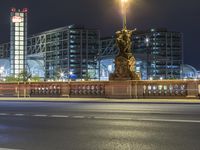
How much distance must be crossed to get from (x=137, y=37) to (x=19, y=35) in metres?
49.2

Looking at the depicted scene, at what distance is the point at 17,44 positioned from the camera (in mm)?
166000

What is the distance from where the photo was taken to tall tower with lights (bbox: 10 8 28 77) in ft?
544

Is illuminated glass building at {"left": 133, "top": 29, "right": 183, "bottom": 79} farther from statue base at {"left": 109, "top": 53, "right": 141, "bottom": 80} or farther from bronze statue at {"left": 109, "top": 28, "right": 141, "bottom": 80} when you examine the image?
statue base at {"left": 109, "top": 53, "right": 141, "bottom": 80}

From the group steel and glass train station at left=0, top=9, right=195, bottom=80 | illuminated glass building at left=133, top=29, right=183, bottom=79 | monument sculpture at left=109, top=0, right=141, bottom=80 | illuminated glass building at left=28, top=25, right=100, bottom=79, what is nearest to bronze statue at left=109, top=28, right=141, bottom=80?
monument sculpture at left=109, top=0, right=141, bottom=80

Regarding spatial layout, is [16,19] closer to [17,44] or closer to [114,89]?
[17,44]

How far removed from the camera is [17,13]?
17275cm

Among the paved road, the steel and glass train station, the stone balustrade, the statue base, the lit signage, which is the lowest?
the paved road

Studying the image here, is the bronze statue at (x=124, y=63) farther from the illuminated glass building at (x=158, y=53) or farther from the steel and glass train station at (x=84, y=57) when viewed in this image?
the steel and glass train station at (x=84, y=57)

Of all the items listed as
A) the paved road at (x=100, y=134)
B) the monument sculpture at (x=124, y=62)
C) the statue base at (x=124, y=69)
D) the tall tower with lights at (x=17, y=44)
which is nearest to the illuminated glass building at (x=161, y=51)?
the tall tower with lights at (x=17, y=44)

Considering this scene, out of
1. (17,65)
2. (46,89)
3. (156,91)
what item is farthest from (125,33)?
(17,65)

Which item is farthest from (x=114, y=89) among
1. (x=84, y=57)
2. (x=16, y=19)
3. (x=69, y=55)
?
(x=84, y=57)

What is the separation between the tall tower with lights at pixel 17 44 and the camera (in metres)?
166

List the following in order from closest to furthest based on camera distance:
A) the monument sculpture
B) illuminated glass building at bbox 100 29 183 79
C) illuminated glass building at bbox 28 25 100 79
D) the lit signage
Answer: the monument sculpture, the lit signage, illuminated glass building at bbox 100 29 183 79, illuminated glass building at bbox 28 25 100 79

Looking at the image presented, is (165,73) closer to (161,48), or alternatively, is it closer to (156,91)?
(161,48)
